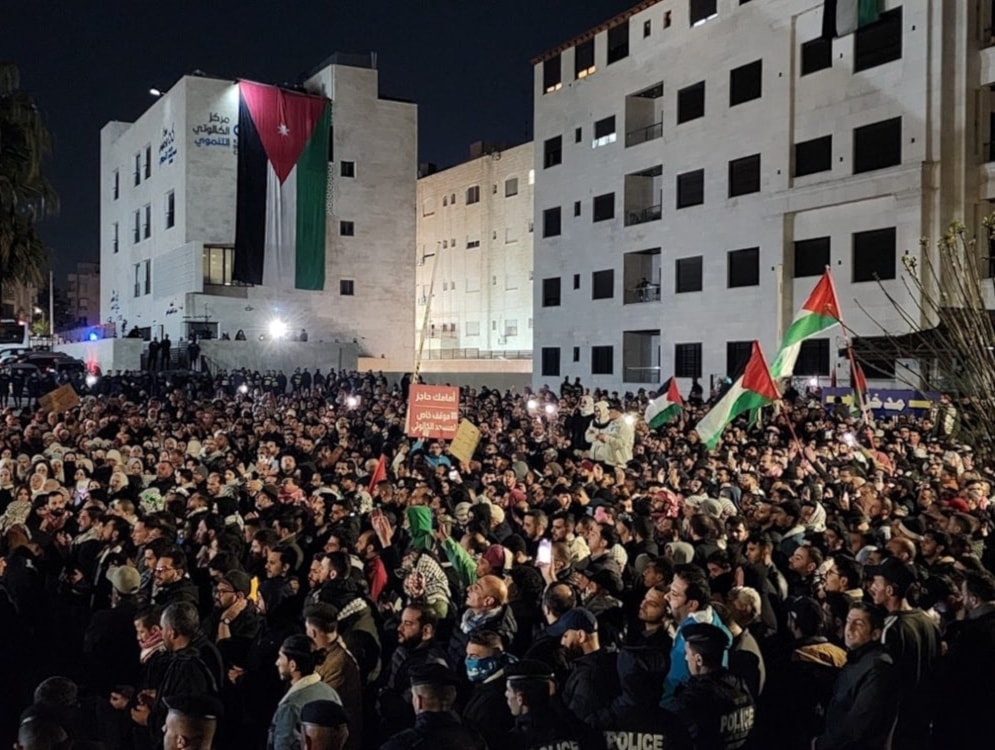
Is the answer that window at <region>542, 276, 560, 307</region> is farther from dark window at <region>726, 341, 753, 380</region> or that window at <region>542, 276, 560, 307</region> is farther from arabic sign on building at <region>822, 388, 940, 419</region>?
arabic sign on building at <region>822, 388, 940, 419</region>

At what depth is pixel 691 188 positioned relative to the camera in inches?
1383

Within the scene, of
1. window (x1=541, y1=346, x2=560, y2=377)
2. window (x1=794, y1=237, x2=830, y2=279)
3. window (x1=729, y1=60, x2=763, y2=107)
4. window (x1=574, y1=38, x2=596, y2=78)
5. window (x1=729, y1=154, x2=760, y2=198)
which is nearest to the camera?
window (x1=794, y1=237, x2=830, y2=279)

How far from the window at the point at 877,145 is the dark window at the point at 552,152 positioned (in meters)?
14.5

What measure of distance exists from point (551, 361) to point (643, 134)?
9.97 meters

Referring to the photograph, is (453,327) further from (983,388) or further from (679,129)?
(983,388)

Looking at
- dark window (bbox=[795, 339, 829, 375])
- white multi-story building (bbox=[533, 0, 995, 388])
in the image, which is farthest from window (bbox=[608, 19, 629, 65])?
dark window (bbox=[795, 339, 829, 375])

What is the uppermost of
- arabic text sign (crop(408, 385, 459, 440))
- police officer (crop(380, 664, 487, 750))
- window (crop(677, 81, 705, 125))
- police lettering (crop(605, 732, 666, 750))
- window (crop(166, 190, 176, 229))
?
window (crop(677, 81, 705, 125))

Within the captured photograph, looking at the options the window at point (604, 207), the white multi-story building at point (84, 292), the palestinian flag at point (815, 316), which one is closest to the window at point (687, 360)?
the window at point (604, 207)

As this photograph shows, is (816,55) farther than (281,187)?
No

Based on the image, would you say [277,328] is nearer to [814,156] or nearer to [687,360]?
[687,360]

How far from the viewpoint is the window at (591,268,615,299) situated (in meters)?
38.5

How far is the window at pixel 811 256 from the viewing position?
100 feet

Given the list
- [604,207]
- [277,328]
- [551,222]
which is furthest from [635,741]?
[277,328]

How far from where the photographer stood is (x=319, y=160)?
45.8 metres
